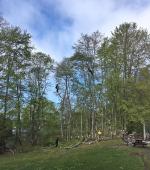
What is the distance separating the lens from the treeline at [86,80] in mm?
59156

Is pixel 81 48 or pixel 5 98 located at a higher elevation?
pixel 81 48

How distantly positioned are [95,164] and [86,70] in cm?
3468

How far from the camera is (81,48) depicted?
6475 cm

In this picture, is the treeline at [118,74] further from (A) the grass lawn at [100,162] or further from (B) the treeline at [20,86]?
(A) the grass lawn at [100,162]

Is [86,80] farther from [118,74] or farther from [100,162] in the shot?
[100,162]

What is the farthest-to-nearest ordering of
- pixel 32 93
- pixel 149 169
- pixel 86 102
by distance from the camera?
pixel 86 102 < pixel 32 93 < pixel 149 169

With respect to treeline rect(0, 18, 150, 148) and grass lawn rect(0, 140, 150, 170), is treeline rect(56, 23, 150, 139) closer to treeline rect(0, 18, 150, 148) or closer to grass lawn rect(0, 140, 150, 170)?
treeline rect(0, 18, 150, 148)

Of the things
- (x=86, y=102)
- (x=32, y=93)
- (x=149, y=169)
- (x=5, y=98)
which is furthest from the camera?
(x=86, y=102)

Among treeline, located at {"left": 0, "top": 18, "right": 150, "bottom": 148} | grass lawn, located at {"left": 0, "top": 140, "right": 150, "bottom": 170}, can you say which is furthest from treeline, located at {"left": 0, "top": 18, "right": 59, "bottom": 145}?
grass lawn, located at {"left": 0, "top": 140, "right": 150, "bottom": 170}

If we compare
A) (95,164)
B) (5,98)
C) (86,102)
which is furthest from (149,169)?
(86,102)

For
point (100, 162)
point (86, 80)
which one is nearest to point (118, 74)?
point (86, 80)

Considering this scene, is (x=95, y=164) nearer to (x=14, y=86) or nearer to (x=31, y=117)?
(x=14, y=86)

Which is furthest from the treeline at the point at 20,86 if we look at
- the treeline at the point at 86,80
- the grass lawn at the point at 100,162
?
the grass lawn at the point at 100,162

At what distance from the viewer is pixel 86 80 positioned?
68375mm
